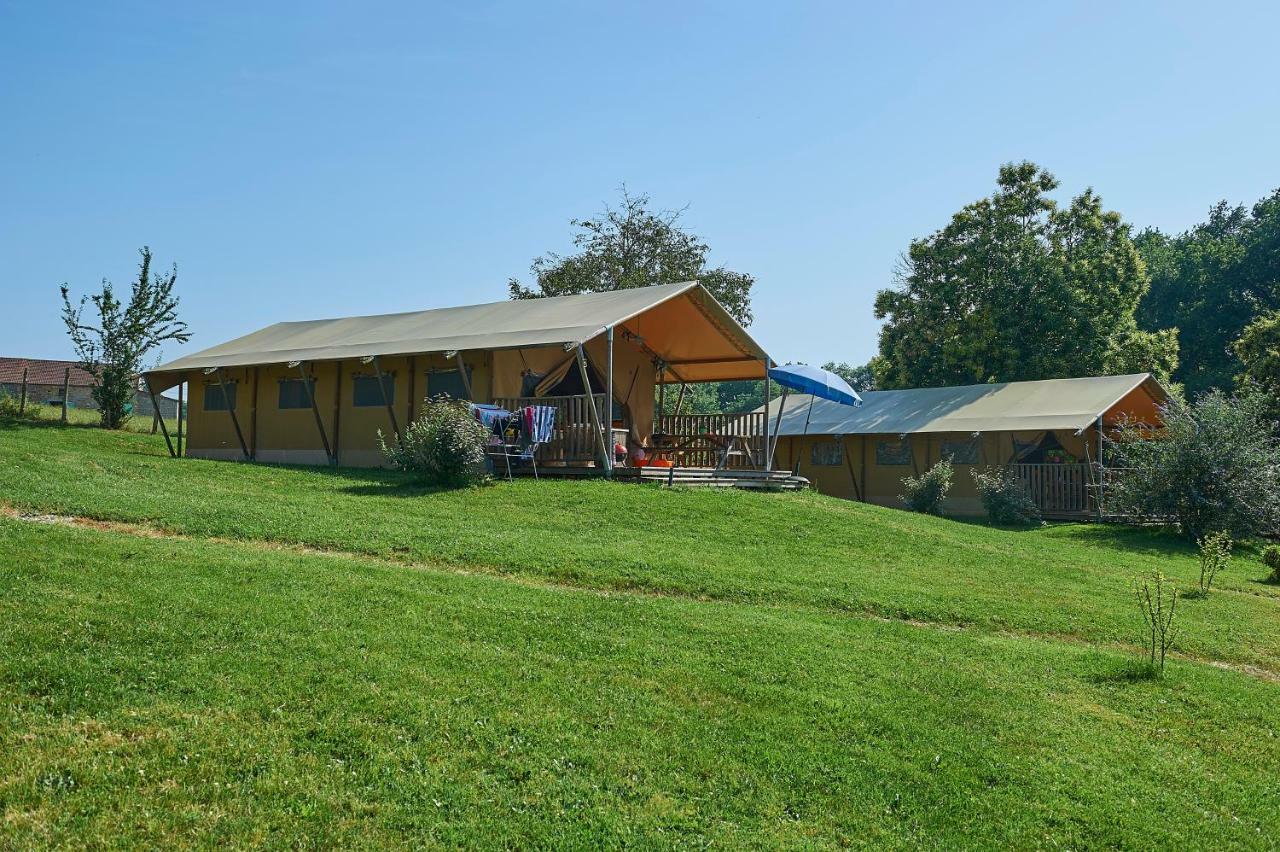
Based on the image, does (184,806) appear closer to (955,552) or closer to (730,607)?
(730,607)

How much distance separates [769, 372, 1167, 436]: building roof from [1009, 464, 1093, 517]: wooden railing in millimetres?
1191

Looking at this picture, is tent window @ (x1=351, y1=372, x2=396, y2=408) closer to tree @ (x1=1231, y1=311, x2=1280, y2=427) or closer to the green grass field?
the green grass field

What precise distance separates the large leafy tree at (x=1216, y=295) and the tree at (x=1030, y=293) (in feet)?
43.1

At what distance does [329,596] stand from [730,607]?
3857mm

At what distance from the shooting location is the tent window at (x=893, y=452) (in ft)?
97.9

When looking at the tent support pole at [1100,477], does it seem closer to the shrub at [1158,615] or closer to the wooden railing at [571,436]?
the shrub at [1158,615]

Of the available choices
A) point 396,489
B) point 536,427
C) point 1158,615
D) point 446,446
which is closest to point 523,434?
point 536,427

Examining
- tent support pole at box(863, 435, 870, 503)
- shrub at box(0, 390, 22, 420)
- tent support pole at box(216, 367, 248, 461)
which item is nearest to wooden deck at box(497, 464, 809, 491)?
tent support pole at box(216, 367, 248, 461)

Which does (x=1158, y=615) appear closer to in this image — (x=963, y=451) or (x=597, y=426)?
(x=597, y=426)

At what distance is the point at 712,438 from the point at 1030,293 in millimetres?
19210

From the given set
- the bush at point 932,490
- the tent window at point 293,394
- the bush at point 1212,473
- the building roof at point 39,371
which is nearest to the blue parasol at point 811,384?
the bush at point 932,490

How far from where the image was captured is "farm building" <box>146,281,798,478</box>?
68.2 feet

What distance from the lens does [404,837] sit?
5363 mm

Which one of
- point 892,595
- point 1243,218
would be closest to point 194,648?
point 892,595
